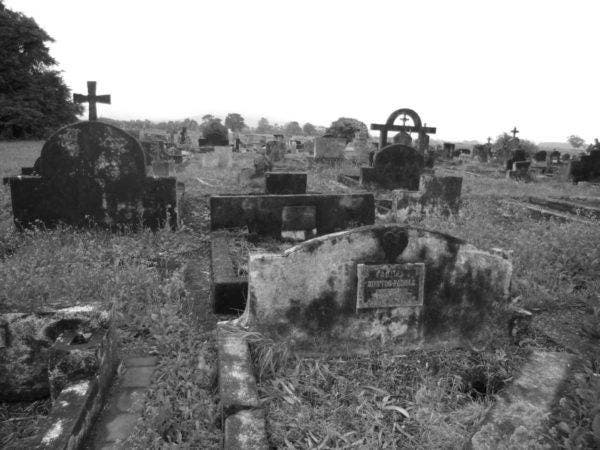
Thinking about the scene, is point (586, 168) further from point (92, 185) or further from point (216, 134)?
point (216, 134)

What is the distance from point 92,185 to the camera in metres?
6.43

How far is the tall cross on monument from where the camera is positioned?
25.0 feet

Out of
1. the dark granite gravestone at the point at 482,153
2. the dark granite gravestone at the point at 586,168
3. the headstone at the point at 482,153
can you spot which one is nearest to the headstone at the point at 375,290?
the dark granite gravestone at the point at 586,168

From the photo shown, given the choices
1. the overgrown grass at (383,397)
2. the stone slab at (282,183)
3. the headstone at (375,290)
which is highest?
the stone slab at (282,183)

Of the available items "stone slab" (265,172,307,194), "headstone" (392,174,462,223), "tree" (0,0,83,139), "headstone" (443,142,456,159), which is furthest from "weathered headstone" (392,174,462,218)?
"tree" (0,0,83,139)

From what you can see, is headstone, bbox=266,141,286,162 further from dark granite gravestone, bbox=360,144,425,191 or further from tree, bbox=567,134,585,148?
tree, bbox=567,134,585,148

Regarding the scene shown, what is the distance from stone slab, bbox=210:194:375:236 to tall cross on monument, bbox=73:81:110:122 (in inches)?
122

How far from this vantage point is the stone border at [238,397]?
2.29 meters

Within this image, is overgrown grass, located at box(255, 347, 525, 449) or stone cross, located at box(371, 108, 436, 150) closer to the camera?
overgrown grass, located at box(255, 347, 525, 449)

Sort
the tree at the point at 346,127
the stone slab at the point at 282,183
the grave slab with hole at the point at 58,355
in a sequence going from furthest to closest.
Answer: the tree at the point at 346,127 < the stone slab at the point at 282,183 < the grave slab with hole at the point at 58,355

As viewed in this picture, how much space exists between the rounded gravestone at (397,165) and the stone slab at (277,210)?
3.80 m

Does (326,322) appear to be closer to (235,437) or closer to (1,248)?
(235,437)

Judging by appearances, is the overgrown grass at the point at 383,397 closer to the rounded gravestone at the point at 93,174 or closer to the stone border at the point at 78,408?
the stone border at the point at 78,408

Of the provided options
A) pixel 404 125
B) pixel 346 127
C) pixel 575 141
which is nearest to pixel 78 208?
pixel 404 125
